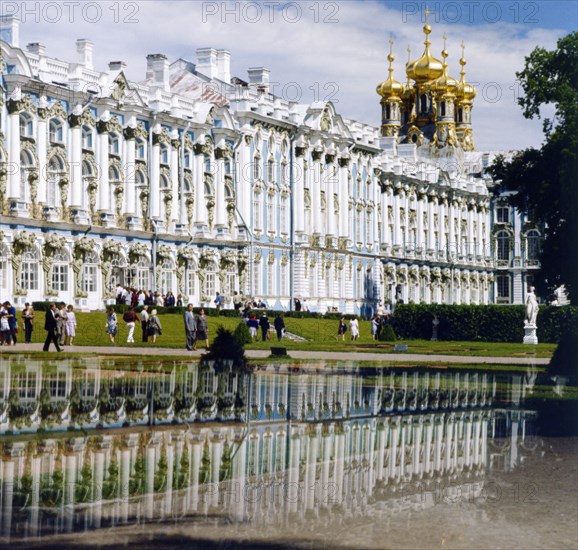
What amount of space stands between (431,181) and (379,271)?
16579mm

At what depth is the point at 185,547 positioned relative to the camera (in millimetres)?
10898

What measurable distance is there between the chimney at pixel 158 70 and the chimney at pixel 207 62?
5.43 m

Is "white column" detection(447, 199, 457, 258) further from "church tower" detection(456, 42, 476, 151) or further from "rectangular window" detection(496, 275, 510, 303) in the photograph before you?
"church tower" detection(456, 42, 476, 151)

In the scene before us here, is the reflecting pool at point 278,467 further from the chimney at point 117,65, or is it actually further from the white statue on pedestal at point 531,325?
the chimney at point 117,65

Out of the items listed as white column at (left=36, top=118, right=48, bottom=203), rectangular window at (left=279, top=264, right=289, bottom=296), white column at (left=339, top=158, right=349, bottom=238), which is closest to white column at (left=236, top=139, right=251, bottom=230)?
rectangular window at (left=279, top=264, right=289, bottom=296)

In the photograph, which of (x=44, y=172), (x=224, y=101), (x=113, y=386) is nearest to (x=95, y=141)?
(x=44, y=172)

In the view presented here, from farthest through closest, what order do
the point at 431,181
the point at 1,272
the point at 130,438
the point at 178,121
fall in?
the point at 431,181, the point at 178,121, the point at 1,272, the point at 130,438

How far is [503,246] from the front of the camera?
394 ft

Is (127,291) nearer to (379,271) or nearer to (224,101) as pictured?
(224,101)

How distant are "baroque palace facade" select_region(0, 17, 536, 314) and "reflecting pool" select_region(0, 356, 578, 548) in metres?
31.2

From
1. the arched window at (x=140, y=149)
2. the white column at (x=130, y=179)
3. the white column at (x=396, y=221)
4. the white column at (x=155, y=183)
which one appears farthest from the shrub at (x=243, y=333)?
the white column at (x=396, y=221)

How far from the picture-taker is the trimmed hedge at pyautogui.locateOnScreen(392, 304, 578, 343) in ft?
214

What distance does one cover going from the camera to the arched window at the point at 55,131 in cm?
5659

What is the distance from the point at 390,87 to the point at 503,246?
19.4 metres
